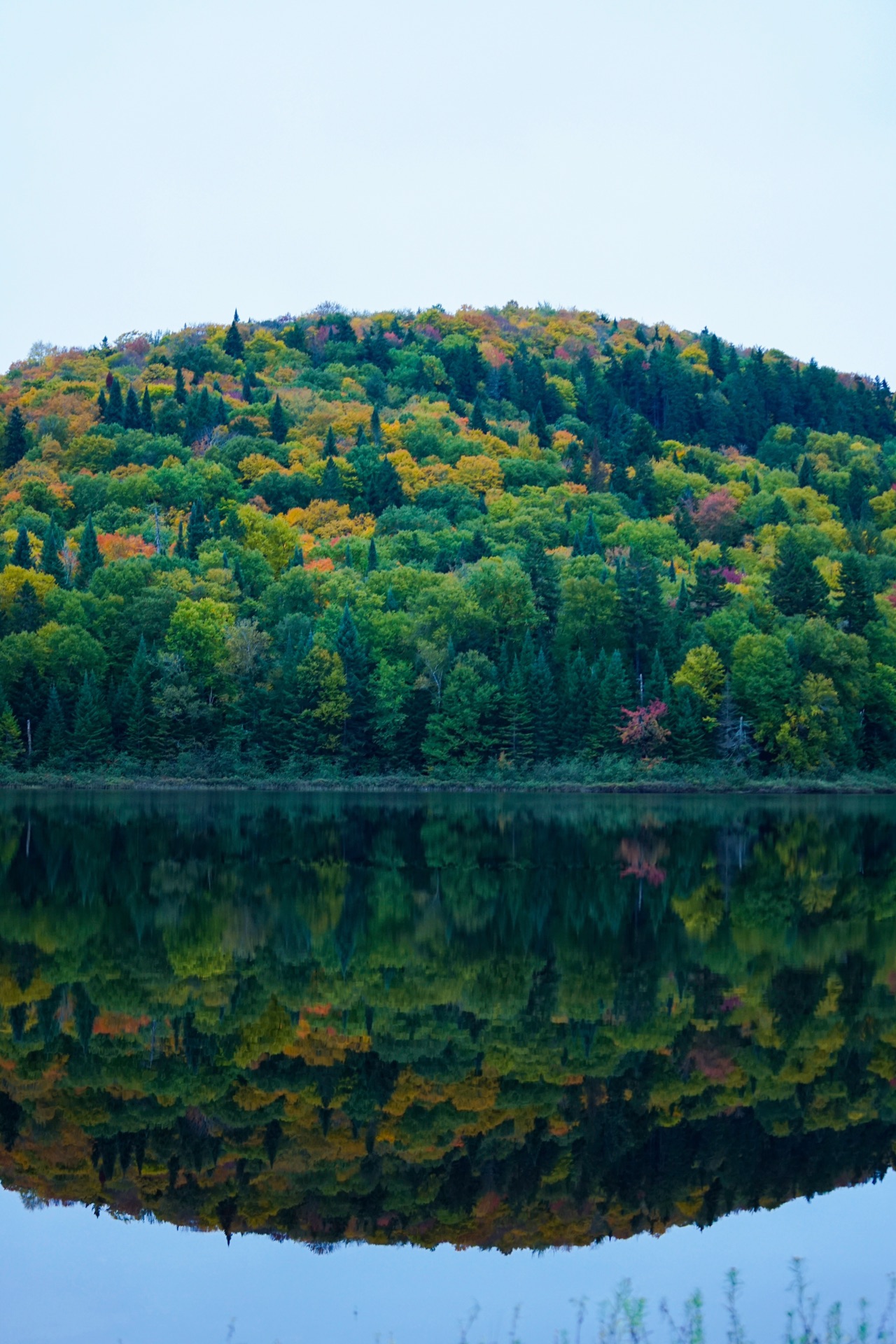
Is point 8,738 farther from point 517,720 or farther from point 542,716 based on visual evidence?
point 542,716

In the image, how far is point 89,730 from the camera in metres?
78.3

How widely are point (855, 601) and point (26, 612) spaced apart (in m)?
52.1

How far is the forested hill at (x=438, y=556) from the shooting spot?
80.8 m

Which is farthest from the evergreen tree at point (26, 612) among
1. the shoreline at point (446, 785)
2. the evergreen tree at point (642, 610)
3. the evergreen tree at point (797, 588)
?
the evergreen tree at point (797, 588)

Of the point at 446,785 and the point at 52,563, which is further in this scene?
the point at 52,563

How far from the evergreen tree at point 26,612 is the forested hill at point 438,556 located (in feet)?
0.71

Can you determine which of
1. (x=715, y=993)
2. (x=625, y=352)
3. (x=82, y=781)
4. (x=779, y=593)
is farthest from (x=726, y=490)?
(x=715, y=993)

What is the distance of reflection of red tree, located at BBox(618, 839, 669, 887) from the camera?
96.0 feet

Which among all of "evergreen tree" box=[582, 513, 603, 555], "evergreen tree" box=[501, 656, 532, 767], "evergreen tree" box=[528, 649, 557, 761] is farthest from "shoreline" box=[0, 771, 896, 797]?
"evergreen tree" box=[582, 513, 603, 555]

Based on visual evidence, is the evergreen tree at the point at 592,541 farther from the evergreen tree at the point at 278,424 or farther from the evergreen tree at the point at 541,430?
the evergreen tree at the point at 278,424

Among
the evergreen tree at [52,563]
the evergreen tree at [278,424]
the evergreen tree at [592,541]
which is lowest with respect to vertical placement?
the evergreen tree at [52,563]

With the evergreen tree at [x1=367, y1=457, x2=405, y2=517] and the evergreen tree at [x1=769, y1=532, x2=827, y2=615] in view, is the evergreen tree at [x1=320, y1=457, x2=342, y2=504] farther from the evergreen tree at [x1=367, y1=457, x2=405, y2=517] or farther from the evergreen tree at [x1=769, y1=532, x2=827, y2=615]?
the evergreen tree at [x1=769, y1=532, x2=827, y2=615]

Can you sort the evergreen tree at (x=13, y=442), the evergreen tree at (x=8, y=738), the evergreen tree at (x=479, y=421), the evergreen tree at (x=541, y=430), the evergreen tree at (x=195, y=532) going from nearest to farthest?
1. the evergreen tree at (x=8, y=738)
2. the evergreen tree at (x=195, y=532)
3. the evergreen tree at (x=13, y=442)
4. the evergreen tree at (x=541, y=430)
5. the evergreen tree at (x=479, y=421)

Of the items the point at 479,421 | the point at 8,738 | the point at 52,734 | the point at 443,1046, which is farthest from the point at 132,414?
the point at 443,1046
